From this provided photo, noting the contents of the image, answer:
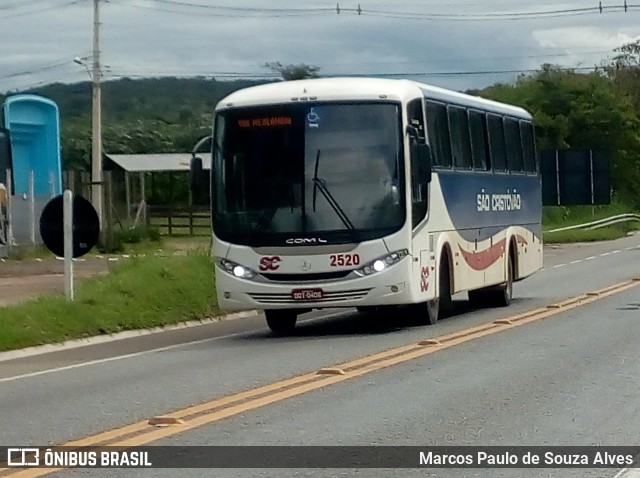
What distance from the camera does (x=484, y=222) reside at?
23.3 m

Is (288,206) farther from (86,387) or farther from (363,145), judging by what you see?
(86,387)

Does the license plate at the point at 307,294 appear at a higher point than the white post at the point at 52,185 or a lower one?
lower

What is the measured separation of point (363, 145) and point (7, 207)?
2018 centimetres

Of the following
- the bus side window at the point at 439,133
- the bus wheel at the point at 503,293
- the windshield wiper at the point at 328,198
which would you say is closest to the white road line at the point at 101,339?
the windshield wiper at the point at 328,198

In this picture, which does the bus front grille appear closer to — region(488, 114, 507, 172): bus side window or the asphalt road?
the asphalt road

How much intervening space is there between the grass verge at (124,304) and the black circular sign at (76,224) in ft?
→ 2.60

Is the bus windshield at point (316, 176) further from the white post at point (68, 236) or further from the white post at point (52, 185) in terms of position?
the white post at point (52, 185)

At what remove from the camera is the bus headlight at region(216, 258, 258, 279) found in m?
19.0

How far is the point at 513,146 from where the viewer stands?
2559 centimetres

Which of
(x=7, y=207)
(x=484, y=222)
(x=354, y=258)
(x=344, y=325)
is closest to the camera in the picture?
(x=354, y=258)

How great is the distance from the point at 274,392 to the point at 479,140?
1094cm

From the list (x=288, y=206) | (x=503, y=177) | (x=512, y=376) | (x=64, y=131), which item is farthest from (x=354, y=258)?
(x=64, y=131)

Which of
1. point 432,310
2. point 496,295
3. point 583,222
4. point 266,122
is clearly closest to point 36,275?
point 496,295

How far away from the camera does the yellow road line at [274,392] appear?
417 inches
